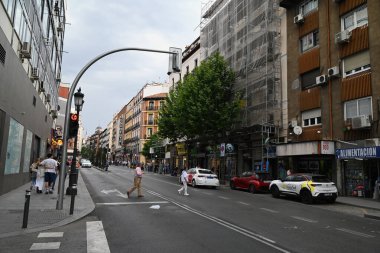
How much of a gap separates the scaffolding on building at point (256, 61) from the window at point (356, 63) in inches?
253

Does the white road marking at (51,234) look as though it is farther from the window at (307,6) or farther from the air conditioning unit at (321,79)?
the window at (307,6)

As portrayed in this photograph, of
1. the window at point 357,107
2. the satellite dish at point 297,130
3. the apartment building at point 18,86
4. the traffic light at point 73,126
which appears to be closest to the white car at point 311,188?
the window at point 357,107

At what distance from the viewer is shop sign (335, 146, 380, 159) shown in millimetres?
17672

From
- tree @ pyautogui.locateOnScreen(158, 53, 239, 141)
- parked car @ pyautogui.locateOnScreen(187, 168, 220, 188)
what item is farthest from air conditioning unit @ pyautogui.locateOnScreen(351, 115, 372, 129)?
tree @ pyautogui.locateOnScreen(158, 53, 239, 141)

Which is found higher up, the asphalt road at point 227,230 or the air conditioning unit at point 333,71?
the air conditioning unit at point 333,71

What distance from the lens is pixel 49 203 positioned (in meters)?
13.2

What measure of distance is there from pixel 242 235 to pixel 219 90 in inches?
914

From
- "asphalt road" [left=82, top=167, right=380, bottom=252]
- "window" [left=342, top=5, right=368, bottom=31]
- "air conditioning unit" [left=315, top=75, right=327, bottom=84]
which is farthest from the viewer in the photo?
"air conditioning unit" [left=315, top=75, right=327, bottom=84]

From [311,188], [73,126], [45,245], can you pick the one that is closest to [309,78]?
[311,188]

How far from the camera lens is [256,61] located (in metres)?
29.5

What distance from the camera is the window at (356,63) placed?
20198 millimetres

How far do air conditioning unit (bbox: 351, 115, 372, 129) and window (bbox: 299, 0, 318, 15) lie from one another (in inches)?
361

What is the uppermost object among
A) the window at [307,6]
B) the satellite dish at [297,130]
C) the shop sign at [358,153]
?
the window at [307,6]

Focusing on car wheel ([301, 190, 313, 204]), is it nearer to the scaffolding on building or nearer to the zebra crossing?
the scaffolding on building
